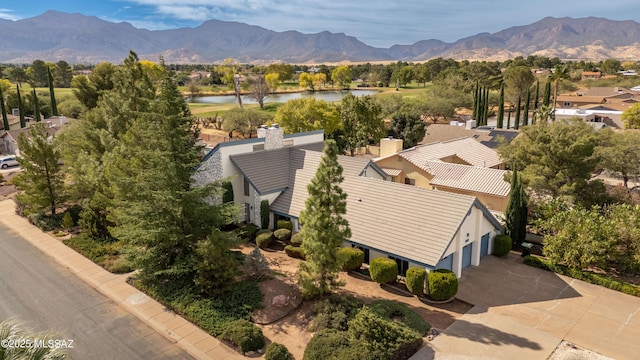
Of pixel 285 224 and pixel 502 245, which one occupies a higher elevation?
pixel 285 224

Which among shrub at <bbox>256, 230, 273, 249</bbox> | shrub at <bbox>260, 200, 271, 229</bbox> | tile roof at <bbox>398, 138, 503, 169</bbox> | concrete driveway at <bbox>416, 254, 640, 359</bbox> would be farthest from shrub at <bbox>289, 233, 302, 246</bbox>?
tile roof at <bbox>398, 138, 503, 169</bbox>

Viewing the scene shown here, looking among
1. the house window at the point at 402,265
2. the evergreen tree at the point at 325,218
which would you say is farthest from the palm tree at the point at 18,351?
the house window at the point at 402,265

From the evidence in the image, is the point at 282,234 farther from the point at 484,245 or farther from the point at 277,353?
the point at 484,245

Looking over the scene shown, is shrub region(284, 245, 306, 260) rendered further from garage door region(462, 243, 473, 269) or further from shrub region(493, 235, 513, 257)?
shrub region(493, 235, 513, 257)

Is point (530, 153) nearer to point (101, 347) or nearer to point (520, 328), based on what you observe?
point (520, 328)

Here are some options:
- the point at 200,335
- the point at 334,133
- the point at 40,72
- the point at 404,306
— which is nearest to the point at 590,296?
the point at 404,306

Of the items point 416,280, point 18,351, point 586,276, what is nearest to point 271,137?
point 416,280

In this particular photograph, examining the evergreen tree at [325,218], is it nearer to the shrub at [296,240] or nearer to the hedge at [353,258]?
the hedge at [353,258]
